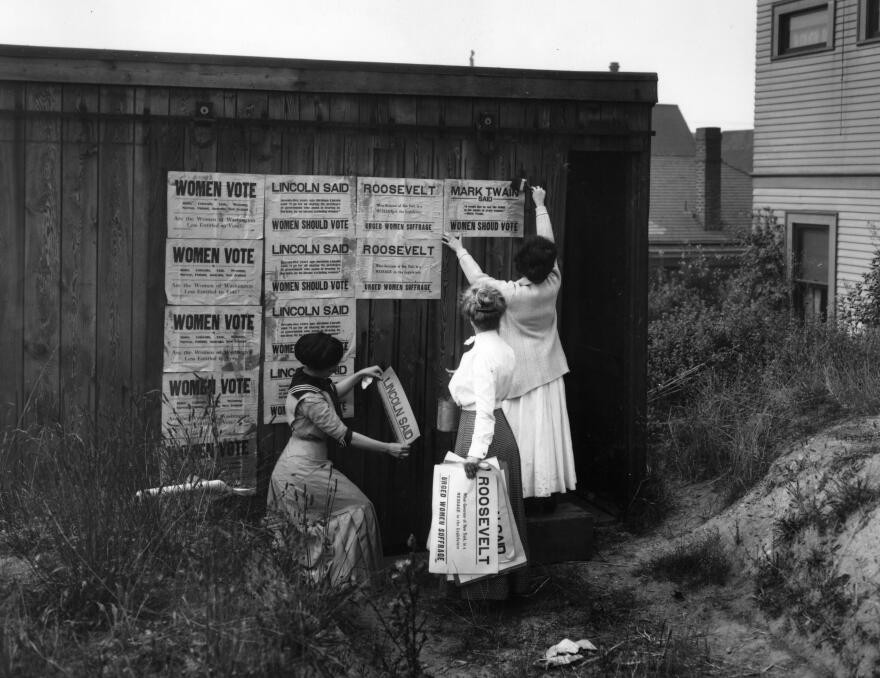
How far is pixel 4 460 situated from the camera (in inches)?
255

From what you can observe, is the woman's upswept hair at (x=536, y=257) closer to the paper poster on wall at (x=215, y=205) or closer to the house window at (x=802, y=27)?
the paper poster on wall at (x=215, y=205)

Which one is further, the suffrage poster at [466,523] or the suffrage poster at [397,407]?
the suffrage poster at [397,407]

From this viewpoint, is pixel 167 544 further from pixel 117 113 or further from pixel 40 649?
pixel 117 113

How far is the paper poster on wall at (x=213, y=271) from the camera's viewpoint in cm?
690

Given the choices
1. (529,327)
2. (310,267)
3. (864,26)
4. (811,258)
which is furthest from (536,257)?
(811,258)

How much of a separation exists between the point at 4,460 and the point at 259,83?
9.31 ft

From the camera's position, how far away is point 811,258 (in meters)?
18.8

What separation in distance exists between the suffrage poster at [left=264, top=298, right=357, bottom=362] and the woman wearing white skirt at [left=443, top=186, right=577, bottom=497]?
0.88 m

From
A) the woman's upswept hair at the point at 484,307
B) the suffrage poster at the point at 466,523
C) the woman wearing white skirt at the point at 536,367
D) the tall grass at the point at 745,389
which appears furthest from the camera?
the tall grass at the point at 745,389

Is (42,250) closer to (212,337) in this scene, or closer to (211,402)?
(212,337)

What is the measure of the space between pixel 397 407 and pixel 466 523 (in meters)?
1.15

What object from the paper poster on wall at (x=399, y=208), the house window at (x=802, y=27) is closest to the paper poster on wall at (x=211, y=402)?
the paper poster on wall at (x=399, y=208)

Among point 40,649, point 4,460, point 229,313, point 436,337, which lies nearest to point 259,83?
point 229,313

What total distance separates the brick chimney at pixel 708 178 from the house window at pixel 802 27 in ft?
41.8
